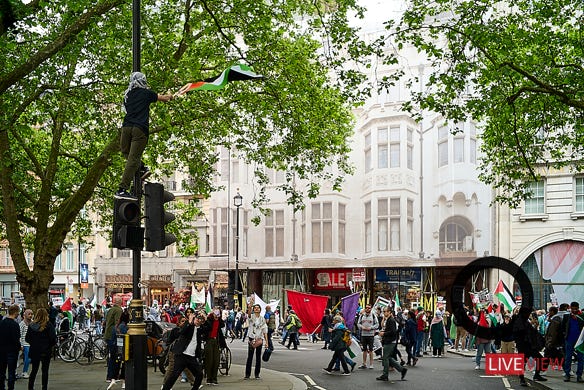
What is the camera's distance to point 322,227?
47.4 metres

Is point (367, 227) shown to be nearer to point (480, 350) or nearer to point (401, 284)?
point (401, 284)

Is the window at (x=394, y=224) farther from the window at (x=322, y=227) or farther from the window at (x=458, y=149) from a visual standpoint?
the window at (x=458, y=149)

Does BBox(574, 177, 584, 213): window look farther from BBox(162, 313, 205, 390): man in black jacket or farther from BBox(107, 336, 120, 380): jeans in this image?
BBox(162, 313, 205, 390): man in black jacket

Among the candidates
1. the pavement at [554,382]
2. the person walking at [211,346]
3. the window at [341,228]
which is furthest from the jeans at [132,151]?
the window at [341,228]

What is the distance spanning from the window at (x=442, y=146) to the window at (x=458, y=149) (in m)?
0.68

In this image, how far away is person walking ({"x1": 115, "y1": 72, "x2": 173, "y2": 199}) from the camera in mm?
9266

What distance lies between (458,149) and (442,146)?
3.87ft

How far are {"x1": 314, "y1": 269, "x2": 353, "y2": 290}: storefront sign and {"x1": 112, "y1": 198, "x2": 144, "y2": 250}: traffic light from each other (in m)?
37.1

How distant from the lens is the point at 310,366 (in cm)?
2342

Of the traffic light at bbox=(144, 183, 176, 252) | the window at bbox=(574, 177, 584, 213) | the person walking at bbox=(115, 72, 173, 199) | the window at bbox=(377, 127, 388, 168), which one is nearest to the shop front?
the window at bbox=(377, 127, 388, 168)

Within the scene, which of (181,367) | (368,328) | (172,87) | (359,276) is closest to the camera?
(181,367)

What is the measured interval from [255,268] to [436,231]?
39.5ft

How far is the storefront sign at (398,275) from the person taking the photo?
143 feet

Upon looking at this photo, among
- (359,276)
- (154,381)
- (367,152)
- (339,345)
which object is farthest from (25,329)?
(367,152)
